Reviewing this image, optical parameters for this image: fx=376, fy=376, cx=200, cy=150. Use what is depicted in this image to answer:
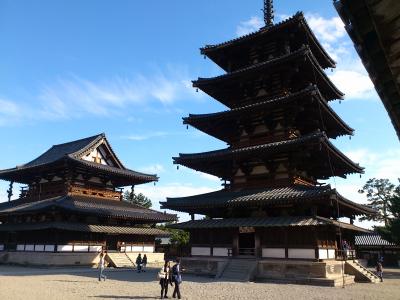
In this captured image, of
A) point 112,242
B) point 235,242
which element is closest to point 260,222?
point 235,242

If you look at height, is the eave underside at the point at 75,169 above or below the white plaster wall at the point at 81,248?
above

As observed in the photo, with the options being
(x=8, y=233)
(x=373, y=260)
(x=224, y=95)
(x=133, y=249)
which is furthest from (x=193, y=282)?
(x=373, y=260)

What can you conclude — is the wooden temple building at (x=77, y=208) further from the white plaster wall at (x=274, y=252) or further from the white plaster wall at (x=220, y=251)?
the white plaster wall at (x=274, y=252)

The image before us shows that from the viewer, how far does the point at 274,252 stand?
2392cm

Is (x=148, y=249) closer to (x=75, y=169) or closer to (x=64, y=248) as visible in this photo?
(x=64, y=248)

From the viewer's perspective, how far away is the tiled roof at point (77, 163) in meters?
38.5

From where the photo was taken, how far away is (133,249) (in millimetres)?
39969

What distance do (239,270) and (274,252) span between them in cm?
251

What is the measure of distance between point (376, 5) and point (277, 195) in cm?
1943

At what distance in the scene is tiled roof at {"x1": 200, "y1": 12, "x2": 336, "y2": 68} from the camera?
87.6ft

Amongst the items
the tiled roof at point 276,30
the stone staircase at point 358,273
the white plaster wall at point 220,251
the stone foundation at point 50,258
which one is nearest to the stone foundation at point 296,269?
the stone staircase at point 358,273

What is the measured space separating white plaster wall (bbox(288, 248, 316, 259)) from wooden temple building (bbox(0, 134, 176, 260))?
1899cm

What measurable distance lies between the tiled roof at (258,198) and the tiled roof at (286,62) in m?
8.58

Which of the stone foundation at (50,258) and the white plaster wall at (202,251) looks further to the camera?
the stone foundation at (50,258)
